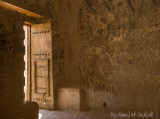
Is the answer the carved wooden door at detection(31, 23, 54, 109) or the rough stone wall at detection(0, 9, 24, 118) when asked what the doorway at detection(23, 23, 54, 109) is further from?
the rough stone wall at detection(0, 9, 24, 118)

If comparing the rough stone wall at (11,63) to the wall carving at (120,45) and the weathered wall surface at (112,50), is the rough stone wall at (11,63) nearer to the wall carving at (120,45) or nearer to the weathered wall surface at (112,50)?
the weathered wall surface at (112,50)

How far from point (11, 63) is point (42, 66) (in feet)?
5.13

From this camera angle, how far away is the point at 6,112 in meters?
3.17

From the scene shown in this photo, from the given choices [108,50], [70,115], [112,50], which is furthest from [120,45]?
[70,115]

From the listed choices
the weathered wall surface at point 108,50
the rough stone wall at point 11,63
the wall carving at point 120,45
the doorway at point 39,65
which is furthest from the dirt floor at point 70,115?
the rough stone wall at point 11,63

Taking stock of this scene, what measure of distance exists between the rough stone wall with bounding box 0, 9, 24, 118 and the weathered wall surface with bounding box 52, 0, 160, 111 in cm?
160

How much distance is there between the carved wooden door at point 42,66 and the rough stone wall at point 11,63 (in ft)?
4.00

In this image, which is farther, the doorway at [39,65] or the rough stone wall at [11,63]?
the doorway at [39,65]

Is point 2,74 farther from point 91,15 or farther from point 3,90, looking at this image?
point 91,15

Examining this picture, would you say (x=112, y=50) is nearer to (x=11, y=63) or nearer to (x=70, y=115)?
(x=70, y=115)

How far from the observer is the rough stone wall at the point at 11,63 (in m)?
3.23

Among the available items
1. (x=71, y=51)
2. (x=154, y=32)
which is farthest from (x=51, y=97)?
(x=154, y=32)

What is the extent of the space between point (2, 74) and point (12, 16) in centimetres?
137

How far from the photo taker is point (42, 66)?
16.2ft
